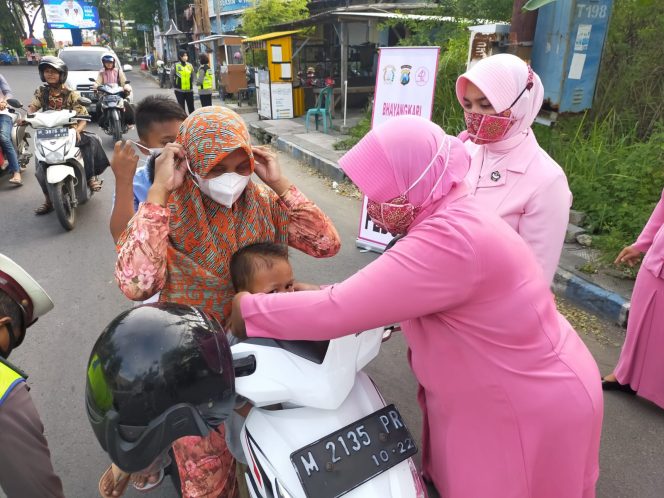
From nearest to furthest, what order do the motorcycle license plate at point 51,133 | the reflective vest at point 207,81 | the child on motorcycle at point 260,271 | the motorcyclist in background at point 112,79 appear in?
the child on motorcycle at point 260,271
the motorcycle license plate at point 51,133
the motorcyclist in background at point 112,79
the reflective vest at point 207,81

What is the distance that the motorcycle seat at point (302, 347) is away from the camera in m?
1.22

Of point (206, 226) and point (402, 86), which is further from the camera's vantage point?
point (402, 86)

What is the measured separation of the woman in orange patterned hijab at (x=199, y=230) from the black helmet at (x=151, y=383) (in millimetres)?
330

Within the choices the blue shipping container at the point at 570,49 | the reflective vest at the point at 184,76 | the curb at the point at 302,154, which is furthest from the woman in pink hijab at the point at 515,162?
the reflective vest at the point at 184,76

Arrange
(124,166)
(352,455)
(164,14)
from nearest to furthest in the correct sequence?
(352,455) → (124,166) → (164,14)

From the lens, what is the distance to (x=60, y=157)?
5.13 meters

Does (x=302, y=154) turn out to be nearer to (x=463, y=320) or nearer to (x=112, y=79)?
(x=112, y=79)

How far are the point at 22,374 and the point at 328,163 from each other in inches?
257

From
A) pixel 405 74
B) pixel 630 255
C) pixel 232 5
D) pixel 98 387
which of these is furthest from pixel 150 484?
pixel 232 5

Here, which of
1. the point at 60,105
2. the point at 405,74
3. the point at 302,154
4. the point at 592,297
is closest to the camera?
the point at 592,297

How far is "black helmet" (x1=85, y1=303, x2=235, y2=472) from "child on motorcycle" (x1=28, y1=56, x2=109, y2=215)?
495 cm

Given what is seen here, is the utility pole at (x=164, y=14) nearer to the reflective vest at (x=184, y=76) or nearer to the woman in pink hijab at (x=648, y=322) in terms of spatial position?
the reflective vest at (x=184, y=76)

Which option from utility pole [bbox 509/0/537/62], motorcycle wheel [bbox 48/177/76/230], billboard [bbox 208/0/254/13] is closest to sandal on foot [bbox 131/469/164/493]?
motorcycle wheel [bbox 48/177/76/230]

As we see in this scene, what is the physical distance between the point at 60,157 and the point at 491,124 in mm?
4659
